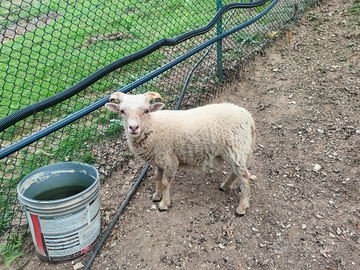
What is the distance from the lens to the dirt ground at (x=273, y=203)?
2355mm

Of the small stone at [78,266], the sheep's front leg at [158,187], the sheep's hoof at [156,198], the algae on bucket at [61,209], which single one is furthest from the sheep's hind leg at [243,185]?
the small stone at [78,266]

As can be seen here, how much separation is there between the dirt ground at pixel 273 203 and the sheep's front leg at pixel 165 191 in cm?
9

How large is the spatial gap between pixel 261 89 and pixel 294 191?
7.99ft

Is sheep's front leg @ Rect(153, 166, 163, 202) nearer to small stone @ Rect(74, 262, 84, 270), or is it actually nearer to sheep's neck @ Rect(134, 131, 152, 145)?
sheep's neck @ Rect(134, 131, 152, 145)

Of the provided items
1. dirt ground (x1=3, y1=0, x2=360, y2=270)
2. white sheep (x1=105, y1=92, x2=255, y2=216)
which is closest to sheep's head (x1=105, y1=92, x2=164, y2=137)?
white sheep (x1=105, y1=92, x2=255, y2=216)

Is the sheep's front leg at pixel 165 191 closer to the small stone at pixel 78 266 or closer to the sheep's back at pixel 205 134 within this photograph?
the sheep's back at pixel 205 134

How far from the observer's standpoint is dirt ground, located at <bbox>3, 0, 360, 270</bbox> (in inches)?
92.7

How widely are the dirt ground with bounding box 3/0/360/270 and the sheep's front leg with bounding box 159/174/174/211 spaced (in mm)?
87

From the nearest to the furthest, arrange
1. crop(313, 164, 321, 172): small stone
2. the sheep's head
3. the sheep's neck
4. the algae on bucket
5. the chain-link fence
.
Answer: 1. the algae on bucket
2. the sheep's head
3. the sheep's neck
4. the chain-link fence
5. crop(313, 164, 321, 172): small stone

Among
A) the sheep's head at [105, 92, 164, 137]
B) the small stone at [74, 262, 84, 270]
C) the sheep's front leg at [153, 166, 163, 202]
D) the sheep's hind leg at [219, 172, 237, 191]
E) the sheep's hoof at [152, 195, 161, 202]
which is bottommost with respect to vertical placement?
the small stone at [74, 262, 84, 270]

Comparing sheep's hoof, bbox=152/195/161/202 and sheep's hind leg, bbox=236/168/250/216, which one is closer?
sheep's hind leg, bbox=236/168/250/216

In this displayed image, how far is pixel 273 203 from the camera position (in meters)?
2.86

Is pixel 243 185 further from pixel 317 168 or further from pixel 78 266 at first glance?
pixel 78 266

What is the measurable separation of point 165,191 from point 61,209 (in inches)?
43.6
